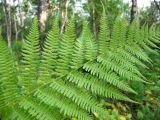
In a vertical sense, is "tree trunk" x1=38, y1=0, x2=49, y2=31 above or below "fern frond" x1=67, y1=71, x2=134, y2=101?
below

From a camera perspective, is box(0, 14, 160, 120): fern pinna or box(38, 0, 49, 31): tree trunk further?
box(38, 0, 49, 31): tree trunk

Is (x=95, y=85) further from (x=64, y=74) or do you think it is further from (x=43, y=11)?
(x=43, y=11)

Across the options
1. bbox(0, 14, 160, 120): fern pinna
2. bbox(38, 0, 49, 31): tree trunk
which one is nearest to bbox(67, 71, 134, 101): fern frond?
bbox(0, 14, 160, 120): fern pinna

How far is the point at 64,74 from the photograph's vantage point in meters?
1.65

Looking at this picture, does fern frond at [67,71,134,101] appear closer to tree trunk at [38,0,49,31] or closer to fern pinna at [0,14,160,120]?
fern pinna at [0,14,160,120]

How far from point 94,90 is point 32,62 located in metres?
0.28

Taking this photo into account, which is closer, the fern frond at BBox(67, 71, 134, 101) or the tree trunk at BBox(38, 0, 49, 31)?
the fern frond at BBox(67, 71, 134, 101)

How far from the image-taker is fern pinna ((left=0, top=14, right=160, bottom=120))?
152 centimetres

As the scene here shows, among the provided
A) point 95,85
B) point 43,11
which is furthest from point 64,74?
point 43,11

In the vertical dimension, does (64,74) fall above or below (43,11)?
above

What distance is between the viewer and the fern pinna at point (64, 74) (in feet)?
4.98

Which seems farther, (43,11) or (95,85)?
(43,11)

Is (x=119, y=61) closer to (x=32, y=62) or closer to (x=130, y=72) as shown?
(x=130, y=72)

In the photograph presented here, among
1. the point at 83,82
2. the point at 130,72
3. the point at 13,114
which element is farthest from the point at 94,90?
the point at 13,114
